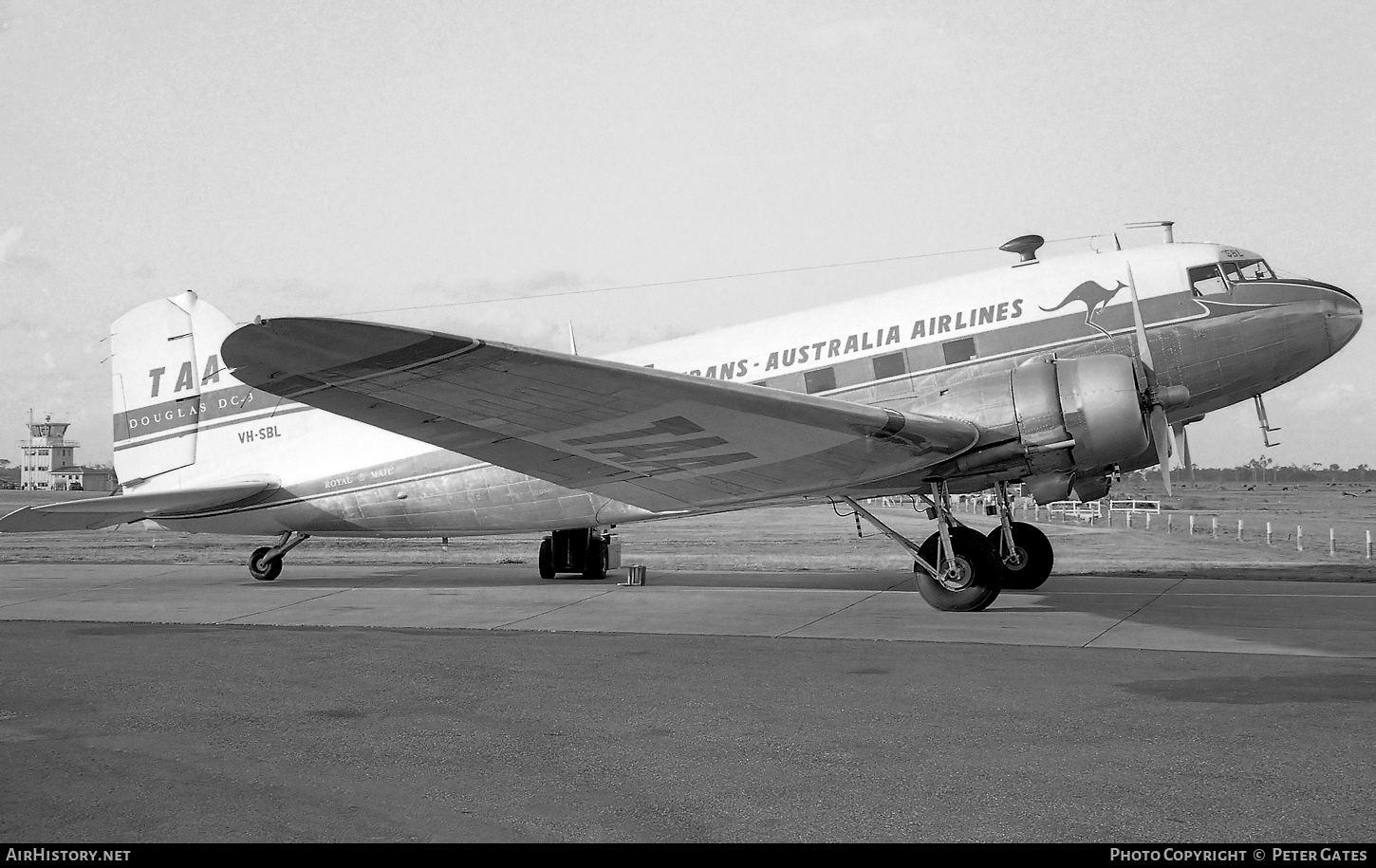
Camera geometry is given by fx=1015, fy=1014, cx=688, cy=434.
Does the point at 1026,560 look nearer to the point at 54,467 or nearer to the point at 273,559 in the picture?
the point at 273,559

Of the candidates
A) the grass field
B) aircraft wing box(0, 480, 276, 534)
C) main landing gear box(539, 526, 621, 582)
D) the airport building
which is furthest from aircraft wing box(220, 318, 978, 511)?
the airport building

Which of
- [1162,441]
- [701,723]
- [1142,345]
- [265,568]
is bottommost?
[701,723]

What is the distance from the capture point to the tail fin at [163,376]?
17.5 m

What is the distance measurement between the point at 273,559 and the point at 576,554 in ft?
17.2

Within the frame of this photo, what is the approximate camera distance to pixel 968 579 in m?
12.5

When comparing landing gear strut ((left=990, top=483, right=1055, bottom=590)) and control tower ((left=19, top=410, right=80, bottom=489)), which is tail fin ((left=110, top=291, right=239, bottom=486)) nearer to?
landing gear strut ((left=990, top=483, right=1055, bottom=590))

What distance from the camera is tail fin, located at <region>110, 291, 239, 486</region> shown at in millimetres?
→ 17500

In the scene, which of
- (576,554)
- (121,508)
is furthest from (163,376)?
(576,554)

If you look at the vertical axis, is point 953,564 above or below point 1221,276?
below

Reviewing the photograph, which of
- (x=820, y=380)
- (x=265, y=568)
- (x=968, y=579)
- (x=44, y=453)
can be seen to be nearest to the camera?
(x=968, y=579)

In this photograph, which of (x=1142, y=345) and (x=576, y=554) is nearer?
(x=1142, y=345)
